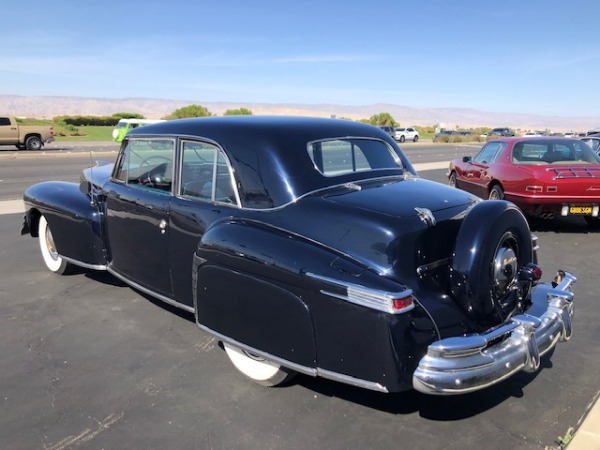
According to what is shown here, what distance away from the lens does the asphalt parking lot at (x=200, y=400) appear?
9.18 feet

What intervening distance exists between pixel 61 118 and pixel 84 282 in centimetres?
5189

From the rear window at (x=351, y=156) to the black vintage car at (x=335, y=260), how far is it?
0.5 inches

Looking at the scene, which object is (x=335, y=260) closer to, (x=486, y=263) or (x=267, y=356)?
(x=267, y=356)

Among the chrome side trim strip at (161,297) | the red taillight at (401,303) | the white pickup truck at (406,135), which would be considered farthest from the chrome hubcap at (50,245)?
the white pickup truck at (406,135)

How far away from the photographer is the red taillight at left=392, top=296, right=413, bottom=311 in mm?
2504

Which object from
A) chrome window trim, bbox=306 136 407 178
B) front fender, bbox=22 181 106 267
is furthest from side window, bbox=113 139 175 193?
chrome window trim, bbox=306 136 407 178

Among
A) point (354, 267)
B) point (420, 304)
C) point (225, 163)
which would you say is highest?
point (225, 163)

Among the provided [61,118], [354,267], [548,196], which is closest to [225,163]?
[354,267]

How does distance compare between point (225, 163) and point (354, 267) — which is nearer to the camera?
point (354, 267)

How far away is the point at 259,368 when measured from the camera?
10.8 ft

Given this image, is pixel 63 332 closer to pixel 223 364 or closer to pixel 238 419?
pixel 223 364

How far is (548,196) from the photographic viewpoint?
23.8 ft

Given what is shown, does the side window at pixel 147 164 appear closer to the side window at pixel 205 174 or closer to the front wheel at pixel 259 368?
the side window at pixel 205 174

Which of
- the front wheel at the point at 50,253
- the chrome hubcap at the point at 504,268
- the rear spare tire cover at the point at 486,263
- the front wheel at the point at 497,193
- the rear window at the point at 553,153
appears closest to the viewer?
the rear spare tire cover at the point at 486,263
